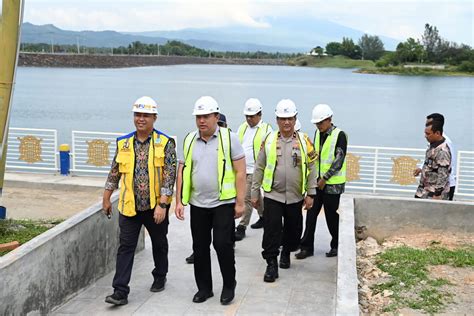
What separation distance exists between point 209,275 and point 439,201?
3.03 meters

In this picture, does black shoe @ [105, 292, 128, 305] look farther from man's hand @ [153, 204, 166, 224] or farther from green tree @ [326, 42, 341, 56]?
green tree @ [326, 42, 341, 56]

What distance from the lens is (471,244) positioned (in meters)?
6.96

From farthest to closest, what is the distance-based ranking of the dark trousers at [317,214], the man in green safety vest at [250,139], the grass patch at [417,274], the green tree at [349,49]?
the green tree at [349,49]
the man in green safety vest at [250,139]
the dark trousers at [317,214]
the grass patch at [417,274]

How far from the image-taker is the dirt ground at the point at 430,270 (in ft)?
17.3

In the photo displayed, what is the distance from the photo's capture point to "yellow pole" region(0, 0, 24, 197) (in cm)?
662

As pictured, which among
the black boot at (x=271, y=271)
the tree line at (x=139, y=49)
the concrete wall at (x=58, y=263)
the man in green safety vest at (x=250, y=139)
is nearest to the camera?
the concrete wall at (x=58, y=263)

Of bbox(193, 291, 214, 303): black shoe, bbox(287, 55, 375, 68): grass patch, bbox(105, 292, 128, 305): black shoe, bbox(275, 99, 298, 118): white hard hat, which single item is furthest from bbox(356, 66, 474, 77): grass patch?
bbox(105, 292, 128, 305): black shoe

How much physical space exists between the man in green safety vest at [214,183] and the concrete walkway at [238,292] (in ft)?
0.71

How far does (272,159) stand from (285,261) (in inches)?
45.7

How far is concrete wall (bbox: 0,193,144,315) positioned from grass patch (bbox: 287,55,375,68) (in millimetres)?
115268

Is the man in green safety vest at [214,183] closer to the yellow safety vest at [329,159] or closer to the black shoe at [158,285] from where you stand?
the black shoe at [158,285]

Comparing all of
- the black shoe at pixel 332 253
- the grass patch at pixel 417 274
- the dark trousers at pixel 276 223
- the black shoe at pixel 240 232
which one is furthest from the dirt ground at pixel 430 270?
the black shoe at pixel 240 232

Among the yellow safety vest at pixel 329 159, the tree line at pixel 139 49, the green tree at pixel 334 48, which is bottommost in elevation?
the yellow safety vest at pixel 329 159

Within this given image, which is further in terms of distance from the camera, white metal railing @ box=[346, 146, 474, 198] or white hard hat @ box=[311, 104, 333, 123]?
white metal railing @ box=[346, 146, 474, 198]
